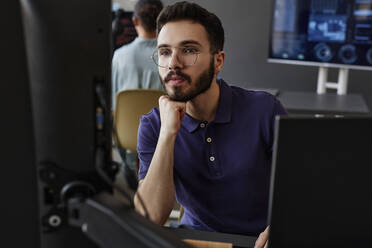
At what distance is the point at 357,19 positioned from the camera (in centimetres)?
307

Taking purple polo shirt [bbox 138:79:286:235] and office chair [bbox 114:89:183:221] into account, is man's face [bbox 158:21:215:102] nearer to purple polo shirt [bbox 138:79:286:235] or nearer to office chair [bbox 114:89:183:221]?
purple polo shirt [bbox 138:79:286:235]

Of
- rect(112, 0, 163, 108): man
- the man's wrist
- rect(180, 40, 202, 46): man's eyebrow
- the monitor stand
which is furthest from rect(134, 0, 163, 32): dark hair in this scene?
the man's wrist

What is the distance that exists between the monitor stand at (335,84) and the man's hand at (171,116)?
2.19 meters

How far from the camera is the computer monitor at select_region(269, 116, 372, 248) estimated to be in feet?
2.32

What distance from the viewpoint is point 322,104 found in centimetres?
278

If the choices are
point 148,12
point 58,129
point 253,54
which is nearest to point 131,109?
point 148,12

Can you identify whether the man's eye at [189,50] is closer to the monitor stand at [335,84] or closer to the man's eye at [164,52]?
the man's eye at [164,52]

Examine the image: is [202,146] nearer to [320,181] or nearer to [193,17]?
[193,17]

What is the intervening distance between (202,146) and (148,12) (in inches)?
70.5

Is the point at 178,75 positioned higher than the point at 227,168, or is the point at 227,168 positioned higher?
the point at 178,75

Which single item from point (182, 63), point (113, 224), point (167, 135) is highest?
point (182, 63)

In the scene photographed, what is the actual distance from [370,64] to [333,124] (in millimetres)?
2685

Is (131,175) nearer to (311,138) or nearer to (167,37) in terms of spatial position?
(311,138)

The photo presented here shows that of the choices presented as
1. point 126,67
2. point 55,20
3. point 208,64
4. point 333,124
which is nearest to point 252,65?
point 126,67
